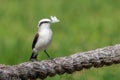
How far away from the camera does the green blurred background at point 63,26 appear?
11.6 metres

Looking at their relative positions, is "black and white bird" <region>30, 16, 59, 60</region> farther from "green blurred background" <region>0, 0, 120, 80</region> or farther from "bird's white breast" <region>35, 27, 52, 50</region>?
"green blurred background" <region>0, 0, 120, 80</region>

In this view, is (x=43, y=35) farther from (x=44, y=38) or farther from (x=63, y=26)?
(x=63, y=26)

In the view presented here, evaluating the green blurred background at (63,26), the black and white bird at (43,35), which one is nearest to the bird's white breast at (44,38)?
the black and white bird at (43,35)

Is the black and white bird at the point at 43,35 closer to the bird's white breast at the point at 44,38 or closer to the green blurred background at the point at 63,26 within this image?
the bird's white breast at the point at 44,38

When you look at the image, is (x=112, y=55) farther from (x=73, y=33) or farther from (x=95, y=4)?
(x=95, y=4)

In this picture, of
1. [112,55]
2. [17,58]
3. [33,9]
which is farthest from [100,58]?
[33,9]

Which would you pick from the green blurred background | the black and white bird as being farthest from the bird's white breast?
the green blurred background

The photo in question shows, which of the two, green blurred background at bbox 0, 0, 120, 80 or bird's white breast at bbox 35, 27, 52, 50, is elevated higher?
green blurred background at bbox 0, 0, 120, 80

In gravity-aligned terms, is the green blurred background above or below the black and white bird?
above

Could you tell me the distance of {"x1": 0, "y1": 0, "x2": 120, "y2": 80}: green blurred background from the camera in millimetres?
11594

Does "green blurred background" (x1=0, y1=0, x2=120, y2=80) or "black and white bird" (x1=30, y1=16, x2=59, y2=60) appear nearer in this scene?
"black and white bird" (x1=30, y1=16, x2=59, y2=60)

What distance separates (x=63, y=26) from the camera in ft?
45.6

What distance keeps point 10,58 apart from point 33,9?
4.01m

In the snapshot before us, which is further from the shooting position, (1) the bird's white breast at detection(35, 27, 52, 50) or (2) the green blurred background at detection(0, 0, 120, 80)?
(2) the green blurred background at detection(0, 0, 120, 80)
